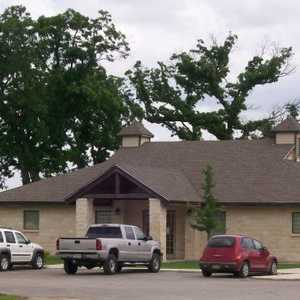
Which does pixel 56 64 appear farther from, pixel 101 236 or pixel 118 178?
pixel 101 236

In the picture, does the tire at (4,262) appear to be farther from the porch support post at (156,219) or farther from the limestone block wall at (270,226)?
the limestone block wall at (270,226)

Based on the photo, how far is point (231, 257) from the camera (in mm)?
32594

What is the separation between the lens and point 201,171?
1928 inches

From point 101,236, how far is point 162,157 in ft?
57.5

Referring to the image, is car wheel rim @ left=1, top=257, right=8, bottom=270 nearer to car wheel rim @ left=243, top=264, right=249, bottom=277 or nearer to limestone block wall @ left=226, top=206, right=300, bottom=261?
car wheel rim @ left=243, top=264, right=249, bottom=277

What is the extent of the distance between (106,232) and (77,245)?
1.97 meters

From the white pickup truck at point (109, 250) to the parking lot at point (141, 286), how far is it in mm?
504

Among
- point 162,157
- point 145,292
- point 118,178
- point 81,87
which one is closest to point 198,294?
point 145,292

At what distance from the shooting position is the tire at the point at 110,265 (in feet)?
109

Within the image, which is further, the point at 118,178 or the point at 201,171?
the point at 201,171

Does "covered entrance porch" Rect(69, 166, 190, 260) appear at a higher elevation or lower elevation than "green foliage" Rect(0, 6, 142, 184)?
lower

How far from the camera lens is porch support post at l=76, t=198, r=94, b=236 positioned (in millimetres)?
44844

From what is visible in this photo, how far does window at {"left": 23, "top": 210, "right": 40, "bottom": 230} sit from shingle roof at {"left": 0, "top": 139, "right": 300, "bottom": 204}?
90 cm

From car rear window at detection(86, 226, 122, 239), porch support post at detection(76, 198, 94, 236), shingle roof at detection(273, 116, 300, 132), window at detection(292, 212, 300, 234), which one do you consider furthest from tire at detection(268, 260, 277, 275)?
shingle roof at detection(273, 116, 300, 132)
